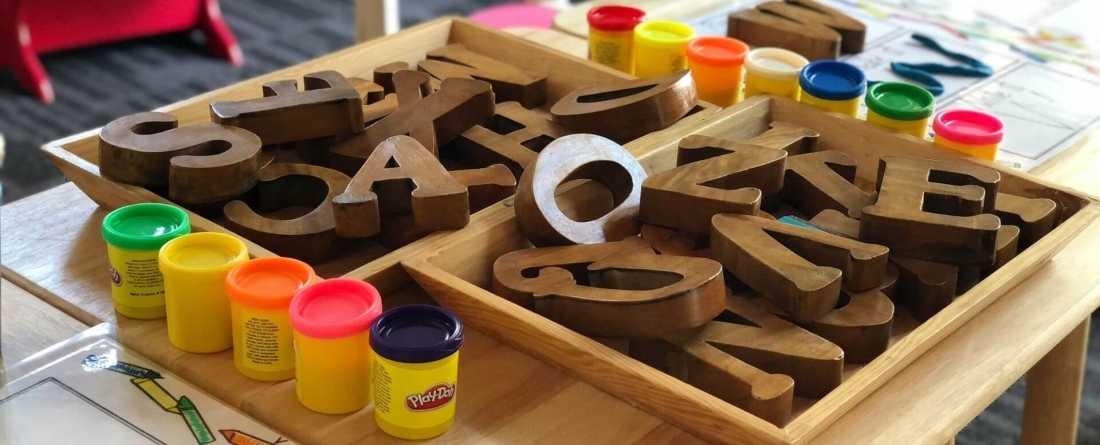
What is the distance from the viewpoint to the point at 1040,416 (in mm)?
1518

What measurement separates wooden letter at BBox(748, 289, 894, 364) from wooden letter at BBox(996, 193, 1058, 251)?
24 cm

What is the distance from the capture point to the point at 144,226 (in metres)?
1.08

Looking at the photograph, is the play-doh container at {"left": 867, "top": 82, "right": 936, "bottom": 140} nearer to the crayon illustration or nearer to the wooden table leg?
the wooden table leg

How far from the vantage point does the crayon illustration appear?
36.2 inches

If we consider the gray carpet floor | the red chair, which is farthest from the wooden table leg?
the red chair

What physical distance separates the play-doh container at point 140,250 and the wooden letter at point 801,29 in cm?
97

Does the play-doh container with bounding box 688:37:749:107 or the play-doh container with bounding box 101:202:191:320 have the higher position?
the play-doh container with bounding box 688:37:749:107

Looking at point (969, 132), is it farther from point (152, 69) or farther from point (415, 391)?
point (152, 69)

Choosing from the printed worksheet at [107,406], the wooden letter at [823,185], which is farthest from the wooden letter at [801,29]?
the printed worksheet at [107,406]

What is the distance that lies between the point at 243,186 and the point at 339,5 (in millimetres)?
2953

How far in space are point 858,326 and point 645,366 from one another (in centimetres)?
21

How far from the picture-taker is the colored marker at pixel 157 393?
0.96m

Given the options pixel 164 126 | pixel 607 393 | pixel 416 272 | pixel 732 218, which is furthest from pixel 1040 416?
pixel 164 126

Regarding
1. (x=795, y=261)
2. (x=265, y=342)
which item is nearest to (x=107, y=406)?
(x=265, y=342)
